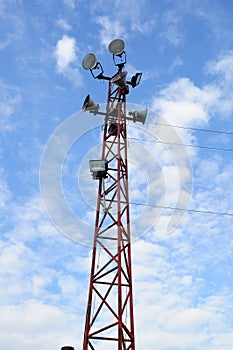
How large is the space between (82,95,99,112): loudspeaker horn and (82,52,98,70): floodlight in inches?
84.9

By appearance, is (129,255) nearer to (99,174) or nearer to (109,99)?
(99,174)

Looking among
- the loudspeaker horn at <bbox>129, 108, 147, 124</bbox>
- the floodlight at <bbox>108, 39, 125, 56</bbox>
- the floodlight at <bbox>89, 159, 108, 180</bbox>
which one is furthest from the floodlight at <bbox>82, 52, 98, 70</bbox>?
the floodlight at <bbox>89, 159, 108, 180</bbox>

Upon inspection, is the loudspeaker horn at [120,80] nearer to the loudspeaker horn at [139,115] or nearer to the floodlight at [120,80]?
the floodlight at [120,80]

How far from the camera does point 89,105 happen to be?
2509 cm

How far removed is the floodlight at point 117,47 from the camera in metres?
25.5

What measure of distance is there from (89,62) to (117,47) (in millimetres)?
1908

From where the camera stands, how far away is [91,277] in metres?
20.6

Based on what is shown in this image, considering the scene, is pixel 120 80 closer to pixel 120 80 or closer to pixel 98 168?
pixel 120 80

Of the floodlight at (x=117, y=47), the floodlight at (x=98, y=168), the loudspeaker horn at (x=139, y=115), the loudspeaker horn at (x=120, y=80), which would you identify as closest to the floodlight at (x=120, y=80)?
the loudspeaker horn at (x=120, y=80)

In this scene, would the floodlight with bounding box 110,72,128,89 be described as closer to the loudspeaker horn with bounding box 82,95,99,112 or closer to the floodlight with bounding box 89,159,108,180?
the loudspeaker horn with bounding box 82,95,99,112

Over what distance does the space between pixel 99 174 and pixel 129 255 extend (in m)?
4.85

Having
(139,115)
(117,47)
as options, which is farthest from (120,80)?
(139,115)

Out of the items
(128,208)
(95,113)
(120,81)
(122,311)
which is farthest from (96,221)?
(120,81)

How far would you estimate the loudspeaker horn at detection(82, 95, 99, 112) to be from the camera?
25.1 metres
